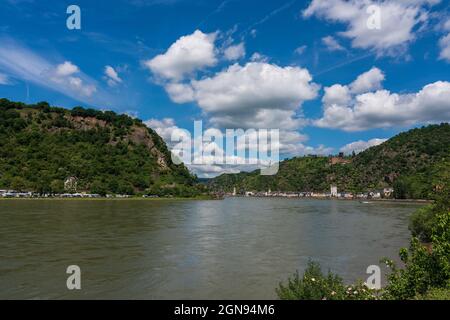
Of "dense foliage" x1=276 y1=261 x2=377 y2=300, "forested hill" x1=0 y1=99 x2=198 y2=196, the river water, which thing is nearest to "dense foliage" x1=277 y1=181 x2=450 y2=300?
"dense foliage" x1=276 y1=261 x2=377 y2=300

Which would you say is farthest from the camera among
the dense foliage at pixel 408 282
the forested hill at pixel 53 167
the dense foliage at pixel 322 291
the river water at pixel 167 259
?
the forested hill at pixel 53 167

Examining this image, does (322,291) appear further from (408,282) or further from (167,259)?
(167,259)

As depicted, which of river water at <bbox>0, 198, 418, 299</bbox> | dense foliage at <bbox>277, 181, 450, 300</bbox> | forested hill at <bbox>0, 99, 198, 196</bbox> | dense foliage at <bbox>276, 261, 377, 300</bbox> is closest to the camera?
dense foliage at <bbox>276, 261, 377, 300</bbox>

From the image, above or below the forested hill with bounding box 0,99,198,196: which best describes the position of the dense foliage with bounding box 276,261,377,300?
below

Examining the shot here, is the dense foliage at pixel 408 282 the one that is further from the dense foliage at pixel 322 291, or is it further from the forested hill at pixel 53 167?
the forested hill at pixel 53 167

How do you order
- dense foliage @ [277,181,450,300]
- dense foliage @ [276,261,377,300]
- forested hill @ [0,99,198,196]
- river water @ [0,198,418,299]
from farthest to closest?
forested hill @ [0,99,198,196] → river water @ [0,198,418,299] → dense foliage @ [277,181,450,300] → dense foliage @ [276,261,377,300]

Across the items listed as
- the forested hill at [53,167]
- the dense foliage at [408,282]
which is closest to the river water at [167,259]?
the dense foliage at [408,282]

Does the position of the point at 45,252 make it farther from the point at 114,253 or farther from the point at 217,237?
the point at 217,237

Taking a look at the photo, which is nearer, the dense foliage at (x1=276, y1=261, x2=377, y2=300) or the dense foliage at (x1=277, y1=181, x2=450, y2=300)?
the dense foliage at (x1=276, y1=261, x2=377, y2=300)

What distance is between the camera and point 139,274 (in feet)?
77.2

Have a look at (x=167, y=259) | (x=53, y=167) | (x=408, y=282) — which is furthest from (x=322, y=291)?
(x=53, y=167)

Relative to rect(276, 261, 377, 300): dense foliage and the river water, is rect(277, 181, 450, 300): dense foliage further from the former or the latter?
the river water

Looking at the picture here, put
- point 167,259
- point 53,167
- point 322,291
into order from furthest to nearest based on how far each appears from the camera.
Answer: point 53,167
point 167,259
point 322,291
